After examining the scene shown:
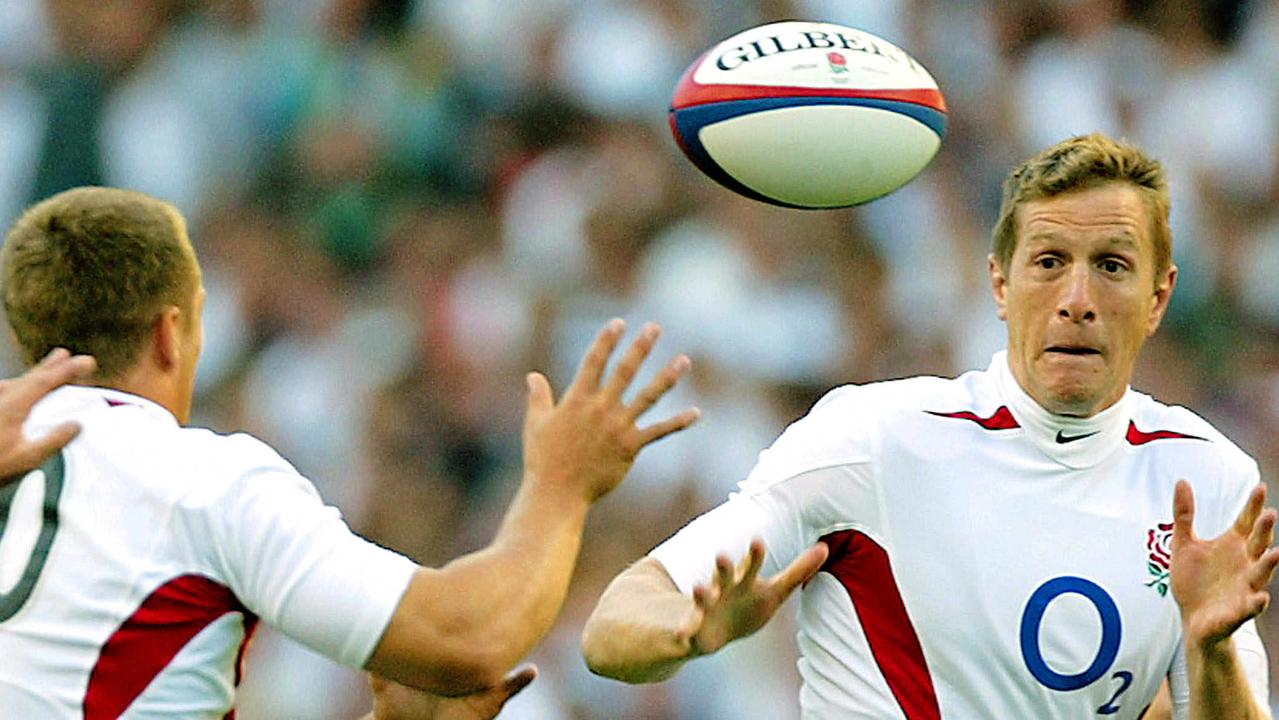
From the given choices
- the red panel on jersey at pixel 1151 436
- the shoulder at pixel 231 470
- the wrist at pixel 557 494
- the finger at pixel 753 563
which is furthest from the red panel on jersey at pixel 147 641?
the red panel on jersey at pixel 1151 436

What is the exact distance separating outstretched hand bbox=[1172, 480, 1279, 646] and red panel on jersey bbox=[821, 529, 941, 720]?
0.56 metres

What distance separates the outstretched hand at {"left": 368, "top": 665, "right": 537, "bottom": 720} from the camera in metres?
4.34

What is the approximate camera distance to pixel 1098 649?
4547mm

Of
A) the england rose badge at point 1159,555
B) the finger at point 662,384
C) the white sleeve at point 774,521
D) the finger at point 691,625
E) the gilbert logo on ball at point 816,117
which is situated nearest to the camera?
the finger at point 662,384

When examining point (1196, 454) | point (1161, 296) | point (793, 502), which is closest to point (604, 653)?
point (793, 502)

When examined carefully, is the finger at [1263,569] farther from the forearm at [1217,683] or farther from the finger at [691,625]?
the finger at [691,625]

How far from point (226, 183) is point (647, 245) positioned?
1.99 metres

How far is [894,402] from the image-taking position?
4.72m

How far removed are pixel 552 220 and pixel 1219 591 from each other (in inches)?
227

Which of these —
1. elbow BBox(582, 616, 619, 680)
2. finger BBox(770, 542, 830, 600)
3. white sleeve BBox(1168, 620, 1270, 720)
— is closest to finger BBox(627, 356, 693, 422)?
finger BBox(770, 542, 830, 600)

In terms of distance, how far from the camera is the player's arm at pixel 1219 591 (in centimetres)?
420

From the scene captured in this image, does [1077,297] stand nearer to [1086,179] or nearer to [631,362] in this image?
[1086,179]

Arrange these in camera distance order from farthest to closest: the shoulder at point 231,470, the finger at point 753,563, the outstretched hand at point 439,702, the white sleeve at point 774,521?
1. the white sleeve at point 774,521
2. the outstretched hand at point 439,702
3. the finger at point 753,563
4. the shoulder at point 231,470

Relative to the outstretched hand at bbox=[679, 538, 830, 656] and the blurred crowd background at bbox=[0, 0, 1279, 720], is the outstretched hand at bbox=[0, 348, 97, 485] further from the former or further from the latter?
the blurred crowd background at bbox=[0, 0, 1279, 720]
